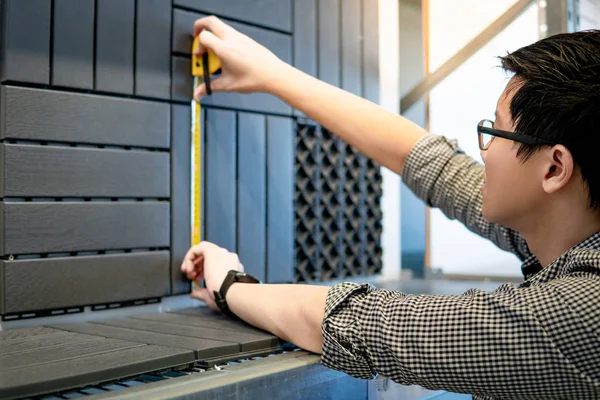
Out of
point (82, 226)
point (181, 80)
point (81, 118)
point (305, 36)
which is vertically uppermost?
point (305, 36)

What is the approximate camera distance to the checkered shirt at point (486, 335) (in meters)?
0.72

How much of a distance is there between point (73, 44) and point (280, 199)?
613 millimetres

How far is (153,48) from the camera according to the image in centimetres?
132

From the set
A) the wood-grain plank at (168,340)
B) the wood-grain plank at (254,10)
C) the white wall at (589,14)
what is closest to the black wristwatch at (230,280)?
the wood-grain plank at (168,340)

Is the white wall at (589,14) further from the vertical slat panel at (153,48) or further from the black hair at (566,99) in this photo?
the vertical slat panel at (153,48)

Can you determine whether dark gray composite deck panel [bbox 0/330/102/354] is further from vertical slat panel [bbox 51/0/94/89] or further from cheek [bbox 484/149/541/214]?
cheek [bbox 484/149/541/214]

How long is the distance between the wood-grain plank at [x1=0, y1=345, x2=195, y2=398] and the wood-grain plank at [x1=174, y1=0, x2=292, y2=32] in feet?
2.60

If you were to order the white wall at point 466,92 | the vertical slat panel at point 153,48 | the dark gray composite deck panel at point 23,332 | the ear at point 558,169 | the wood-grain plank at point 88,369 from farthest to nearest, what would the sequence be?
1. the white wall at point 466,92
2. the vertical slat panel at point 153,48
3. the dark gray composite deck panel at point 23,332
4. the ear at point 558,169
5. the wood-grain plank at point 88,369

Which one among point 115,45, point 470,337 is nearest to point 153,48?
point 115,45

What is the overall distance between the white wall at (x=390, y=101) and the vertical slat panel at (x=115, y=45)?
0.84 m

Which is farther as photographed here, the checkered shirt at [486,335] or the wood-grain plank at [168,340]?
the wood-grain plank at [168,340]

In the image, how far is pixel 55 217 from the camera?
117cm

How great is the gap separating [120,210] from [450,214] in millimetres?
663

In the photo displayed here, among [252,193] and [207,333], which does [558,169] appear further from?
[252,193]
